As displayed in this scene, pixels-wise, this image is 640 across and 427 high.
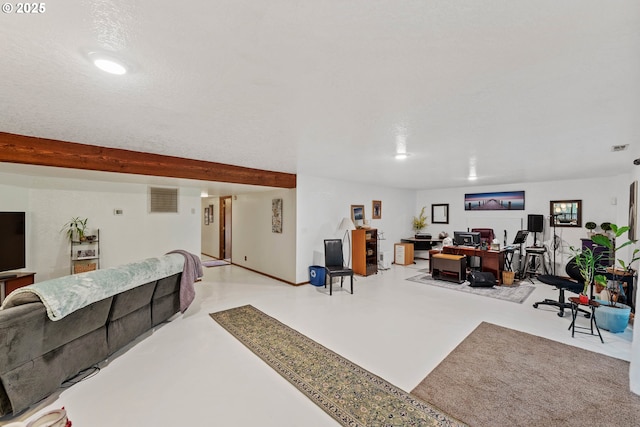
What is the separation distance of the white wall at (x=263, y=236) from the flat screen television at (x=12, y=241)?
4018mm

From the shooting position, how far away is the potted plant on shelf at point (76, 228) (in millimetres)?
4505

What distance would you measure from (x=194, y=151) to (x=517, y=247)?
7275 mm

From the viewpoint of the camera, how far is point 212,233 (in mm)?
9281

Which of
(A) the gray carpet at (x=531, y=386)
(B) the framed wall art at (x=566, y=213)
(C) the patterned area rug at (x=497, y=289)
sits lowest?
(C) the patterned area rug at (x=497, y=289)

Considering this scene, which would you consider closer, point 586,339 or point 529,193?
point 586,339

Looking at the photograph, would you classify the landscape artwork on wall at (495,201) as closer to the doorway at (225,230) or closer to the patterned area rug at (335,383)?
the patterned area rug at (335,383)

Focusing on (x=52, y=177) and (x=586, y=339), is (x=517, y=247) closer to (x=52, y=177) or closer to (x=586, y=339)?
(x=586, y=339)

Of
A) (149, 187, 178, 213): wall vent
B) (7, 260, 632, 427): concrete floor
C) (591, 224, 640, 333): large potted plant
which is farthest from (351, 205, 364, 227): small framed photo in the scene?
(591, 224, 640, 333): large potted plant

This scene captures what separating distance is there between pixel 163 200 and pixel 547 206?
928 centimetres

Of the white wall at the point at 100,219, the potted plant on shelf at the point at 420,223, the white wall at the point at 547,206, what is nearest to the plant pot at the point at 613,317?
the white wall at the point at 547,206

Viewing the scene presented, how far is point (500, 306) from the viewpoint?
4445 millimetres

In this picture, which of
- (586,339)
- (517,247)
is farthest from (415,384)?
(517,247)

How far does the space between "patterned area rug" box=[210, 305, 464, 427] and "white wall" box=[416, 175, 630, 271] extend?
6.83 metres

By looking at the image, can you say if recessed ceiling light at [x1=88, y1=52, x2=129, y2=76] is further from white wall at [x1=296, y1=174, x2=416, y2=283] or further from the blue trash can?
the blue trash can
